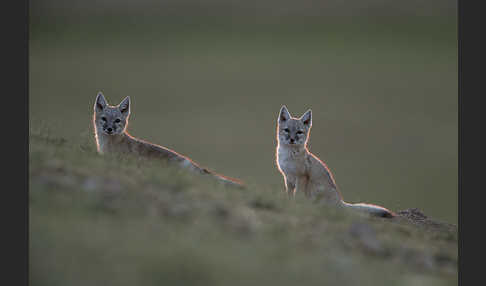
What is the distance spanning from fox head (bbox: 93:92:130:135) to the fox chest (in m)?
3.88

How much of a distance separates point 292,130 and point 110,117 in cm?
429

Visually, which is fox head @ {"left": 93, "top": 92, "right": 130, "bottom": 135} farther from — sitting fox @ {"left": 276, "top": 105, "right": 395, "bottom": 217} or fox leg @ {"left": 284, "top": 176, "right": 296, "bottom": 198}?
fox leg @ {"left": 284, "top": 176, "right": 296, "bottom": 198}

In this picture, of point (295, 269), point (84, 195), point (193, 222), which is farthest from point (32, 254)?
point (295, 269)

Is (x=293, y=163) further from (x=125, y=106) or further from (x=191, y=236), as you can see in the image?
(x=191, y=236)

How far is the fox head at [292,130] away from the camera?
12883 mm

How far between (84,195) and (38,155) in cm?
187

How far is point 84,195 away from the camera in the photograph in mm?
6996

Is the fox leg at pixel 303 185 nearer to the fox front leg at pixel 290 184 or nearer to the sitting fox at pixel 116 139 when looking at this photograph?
the fox front leg at pixel 290 184

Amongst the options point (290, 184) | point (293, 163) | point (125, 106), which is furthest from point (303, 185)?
point (125, 106)

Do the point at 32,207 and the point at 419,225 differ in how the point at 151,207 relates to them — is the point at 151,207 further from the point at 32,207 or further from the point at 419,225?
the point at 419,225

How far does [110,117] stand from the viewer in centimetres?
1289

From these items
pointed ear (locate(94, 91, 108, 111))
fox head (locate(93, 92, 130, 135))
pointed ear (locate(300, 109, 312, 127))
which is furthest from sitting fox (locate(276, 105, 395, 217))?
pointed ear (locate(94, 91, 108, 111))

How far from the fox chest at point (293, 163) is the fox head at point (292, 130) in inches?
10.6

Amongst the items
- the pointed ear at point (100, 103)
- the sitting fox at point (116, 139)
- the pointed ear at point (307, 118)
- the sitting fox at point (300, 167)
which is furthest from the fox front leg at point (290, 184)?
the pointed ear at point (100, 103)
